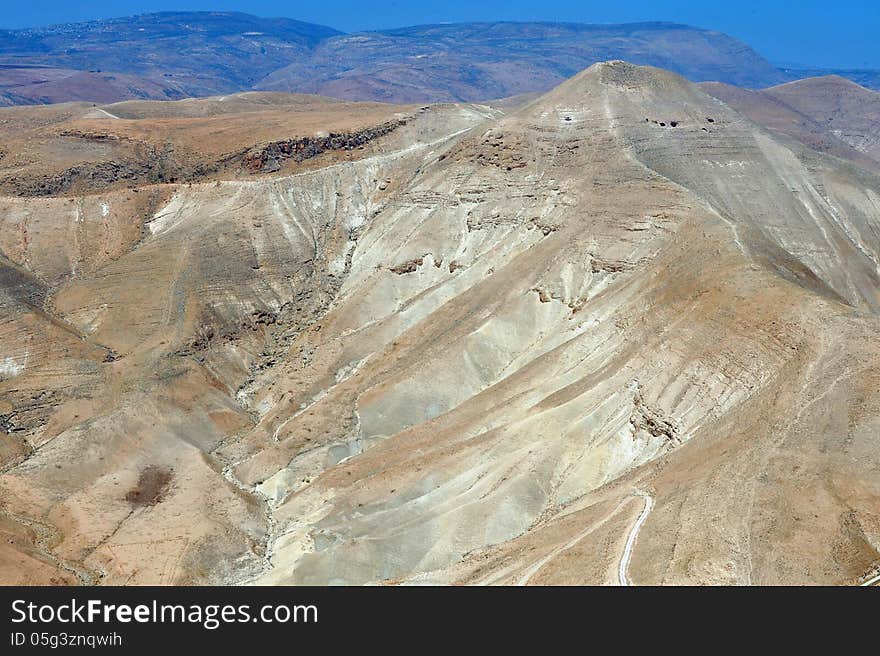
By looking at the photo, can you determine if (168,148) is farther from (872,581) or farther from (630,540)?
(872,581)

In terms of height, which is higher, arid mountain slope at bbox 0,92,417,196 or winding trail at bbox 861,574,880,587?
arid mountain slope at bbox 0,92,417,196

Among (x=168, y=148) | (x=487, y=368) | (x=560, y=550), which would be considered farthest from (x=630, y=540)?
(x=168, y=148)

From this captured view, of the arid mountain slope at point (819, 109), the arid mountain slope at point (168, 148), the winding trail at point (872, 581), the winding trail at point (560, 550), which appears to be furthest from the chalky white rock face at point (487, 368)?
the arid mountain slope at point (819, 109)

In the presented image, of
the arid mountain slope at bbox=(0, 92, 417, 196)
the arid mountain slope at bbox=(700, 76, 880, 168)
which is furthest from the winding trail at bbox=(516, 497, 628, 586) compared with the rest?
the arid mountain slope at bbox=(700, 76, 880, 168)

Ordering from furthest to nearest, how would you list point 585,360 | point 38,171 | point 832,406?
point 38,171 < point 585,360 < point 832,406

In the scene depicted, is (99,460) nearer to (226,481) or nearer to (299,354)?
(226,481)

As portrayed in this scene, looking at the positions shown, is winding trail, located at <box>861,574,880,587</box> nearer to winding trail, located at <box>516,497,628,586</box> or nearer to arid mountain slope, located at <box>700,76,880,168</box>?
winding trail, located at <box>516,497,628,586</box>

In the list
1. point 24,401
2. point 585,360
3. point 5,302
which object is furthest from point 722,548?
point 5,302
